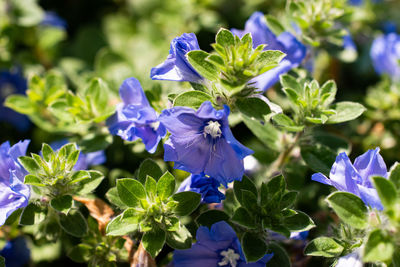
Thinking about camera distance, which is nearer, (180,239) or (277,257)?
(180,239)

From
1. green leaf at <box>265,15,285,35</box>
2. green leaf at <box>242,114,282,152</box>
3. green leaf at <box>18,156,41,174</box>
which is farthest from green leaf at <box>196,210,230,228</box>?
green leaf at <box>265,15,285,35</box>

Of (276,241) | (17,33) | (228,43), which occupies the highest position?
(228,43)

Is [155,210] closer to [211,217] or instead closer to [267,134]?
[211,217]

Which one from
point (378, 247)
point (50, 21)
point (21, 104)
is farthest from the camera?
point (50, 21)

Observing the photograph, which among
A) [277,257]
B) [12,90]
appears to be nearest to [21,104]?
[12,90]

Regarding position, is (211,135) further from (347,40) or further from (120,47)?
(120,47)

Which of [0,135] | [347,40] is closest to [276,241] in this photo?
[347,40]
